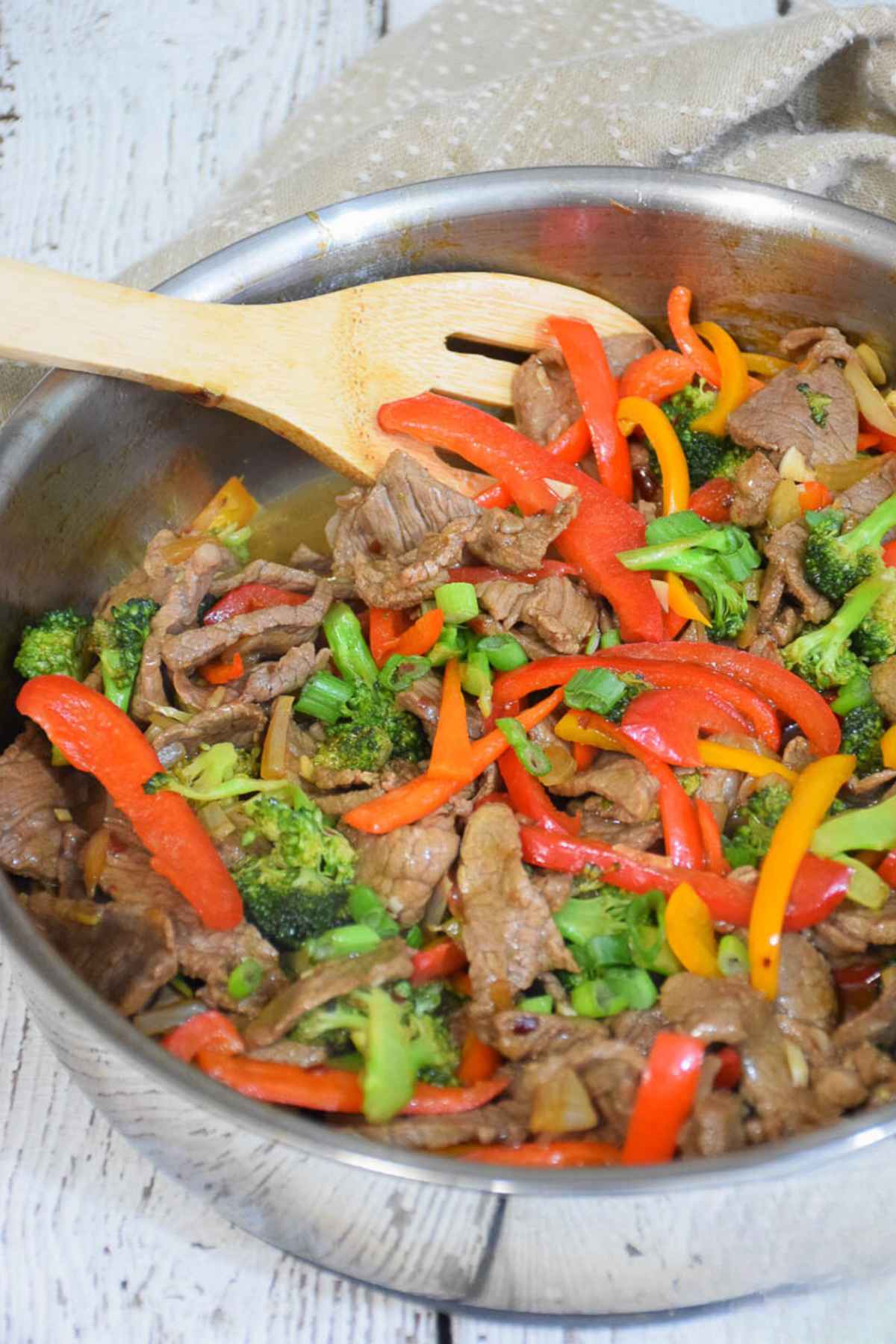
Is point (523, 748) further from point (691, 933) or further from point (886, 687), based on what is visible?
point (886, 687)

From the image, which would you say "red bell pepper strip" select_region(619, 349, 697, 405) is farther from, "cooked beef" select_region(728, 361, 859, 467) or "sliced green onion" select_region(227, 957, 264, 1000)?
"sliced green onion" select_region(227, 957, 264, 1000)

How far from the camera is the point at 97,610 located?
3.17 m

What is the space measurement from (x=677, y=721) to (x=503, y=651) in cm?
43

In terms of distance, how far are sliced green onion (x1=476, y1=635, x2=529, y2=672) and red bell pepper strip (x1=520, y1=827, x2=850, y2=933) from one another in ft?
1.41

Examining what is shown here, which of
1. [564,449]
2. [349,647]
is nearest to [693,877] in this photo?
[349,647]

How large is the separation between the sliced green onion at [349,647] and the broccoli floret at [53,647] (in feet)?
1.92

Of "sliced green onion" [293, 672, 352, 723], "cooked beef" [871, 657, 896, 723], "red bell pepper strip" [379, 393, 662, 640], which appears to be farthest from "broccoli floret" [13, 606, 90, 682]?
"cooked beef" [871, 657, 896, 723]

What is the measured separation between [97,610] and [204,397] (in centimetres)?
60

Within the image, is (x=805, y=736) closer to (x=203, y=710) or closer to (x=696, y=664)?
(x=696, y=664)

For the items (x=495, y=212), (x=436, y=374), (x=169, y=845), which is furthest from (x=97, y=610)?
(x=495, y=212)

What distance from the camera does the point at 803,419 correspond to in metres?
3.12

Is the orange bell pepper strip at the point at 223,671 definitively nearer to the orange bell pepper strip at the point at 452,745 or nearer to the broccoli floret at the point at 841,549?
the orange bell pepper strip at the point at 452,745

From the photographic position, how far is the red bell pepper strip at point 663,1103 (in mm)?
2053

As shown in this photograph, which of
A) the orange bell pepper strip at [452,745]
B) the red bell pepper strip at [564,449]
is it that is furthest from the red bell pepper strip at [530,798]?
the red bell pepper strip at [564,449]
